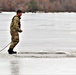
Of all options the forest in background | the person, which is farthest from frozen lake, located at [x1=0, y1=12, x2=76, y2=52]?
the forest in background

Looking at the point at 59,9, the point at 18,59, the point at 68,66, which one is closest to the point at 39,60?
the point at 18,59

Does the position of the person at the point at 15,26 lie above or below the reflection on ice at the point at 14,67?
above

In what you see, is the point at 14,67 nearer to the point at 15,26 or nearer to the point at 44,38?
the point at 15,26

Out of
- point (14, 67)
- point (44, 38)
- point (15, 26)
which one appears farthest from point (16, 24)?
point (44, 38)

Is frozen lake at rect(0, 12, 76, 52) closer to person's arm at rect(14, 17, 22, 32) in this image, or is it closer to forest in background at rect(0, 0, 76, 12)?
person's arm at rect(14, 17, 22, 32)

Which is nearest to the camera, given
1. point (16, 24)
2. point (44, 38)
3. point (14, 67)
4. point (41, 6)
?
point (14, 67)

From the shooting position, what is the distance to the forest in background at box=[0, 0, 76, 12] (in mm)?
184125

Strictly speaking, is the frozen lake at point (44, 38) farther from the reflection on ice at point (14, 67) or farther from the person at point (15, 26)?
the reflection on ice at point (14, 67)

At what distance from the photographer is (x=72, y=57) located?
12.8 m

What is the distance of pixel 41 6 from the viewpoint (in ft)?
625

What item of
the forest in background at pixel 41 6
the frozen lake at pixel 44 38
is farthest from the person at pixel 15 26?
the forest in background at pixel 41 6

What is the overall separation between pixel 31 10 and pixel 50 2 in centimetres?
994

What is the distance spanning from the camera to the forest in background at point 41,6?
18412 cm

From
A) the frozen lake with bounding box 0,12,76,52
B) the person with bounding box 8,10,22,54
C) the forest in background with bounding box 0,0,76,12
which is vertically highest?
the person with bounding box 8,10,22,54
